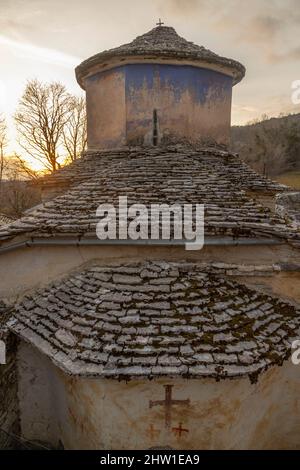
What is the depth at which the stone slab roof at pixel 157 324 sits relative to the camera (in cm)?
378

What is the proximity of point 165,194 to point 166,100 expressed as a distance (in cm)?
301

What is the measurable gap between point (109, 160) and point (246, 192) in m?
3.12

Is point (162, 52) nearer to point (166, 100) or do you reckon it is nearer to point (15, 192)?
point (166, 100)

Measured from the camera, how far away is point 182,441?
4301 mm

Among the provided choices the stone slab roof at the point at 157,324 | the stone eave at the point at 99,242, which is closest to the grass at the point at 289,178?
the stone eave at the point at 99,242

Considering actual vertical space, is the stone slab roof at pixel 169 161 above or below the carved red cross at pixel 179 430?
above

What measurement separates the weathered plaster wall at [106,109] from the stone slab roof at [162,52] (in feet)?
1.13

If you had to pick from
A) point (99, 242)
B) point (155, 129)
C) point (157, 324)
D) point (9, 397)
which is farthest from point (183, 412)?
point (155, 129)

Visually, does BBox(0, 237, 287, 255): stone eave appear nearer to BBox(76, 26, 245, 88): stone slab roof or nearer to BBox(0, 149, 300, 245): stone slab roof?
BBox(0, 149, 300, 245): stone slab roof

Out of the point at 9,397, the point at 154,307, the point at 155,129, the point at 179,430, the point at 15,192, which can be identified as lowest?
the point at 9,397

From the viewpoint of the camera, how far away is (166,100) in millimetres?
7328

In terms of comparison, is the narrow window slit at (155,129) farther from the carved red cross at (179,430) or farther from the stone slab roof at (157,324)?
the carved red cross at (179,430)

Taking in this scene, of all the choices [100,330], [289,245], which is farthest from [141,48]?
[100,330]
